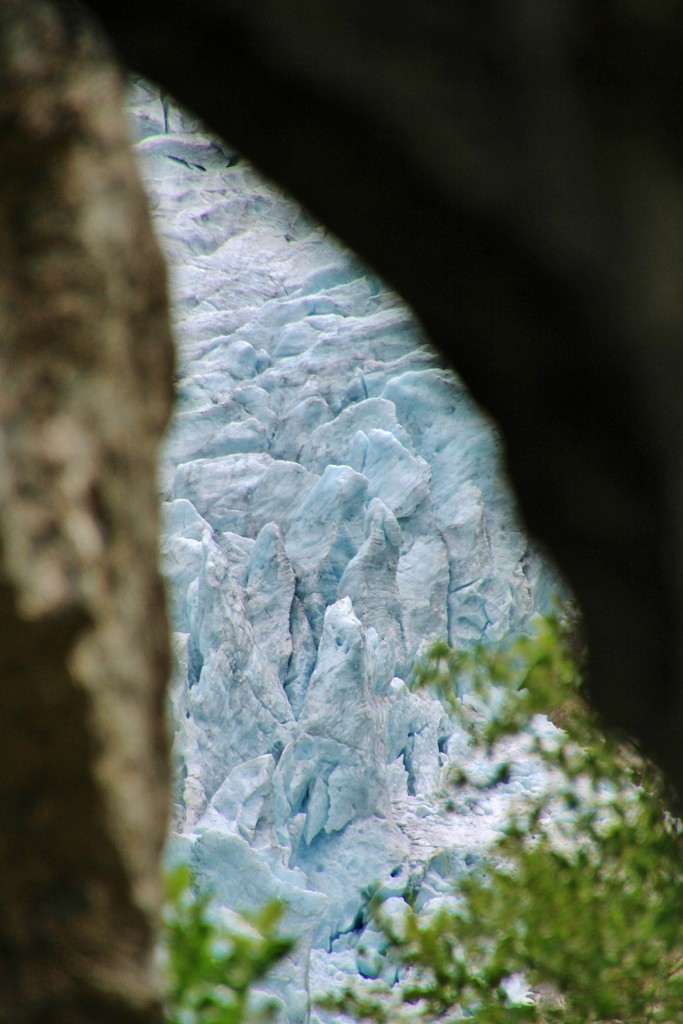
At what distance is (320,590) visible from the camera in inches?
572

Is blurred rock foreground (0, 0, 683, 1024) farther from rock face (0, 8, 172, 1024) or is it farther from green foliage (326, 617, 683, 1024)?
green foliage (326, 617, 683, 1024)

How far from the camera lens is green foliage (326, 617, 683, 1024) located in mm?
2340

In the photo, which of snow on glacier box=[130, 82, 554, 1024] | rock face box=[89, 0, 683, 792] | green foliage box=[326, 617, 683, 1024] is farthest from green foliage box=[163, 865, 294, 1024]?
snow on glacier box=[130, 82, 554, 1024]

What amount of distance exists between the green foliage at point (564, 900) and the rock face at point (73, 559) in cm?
136

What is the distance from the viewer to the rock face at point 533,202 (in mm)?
1058

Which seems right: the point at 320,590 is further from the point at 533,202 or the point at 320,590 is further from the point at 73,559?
the point at 73,559

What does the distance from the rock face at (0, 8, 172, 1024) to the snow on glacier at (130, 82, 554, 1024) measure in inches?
273

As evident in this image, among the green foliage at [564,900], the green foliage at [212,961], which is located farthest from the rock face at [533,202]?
the green foliage at [564,900]

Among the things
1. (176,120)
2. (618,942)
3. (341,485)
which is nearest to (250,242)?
(176,120)

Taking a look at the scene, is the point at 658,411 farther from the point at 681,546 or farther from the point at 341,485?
the point at 341,485

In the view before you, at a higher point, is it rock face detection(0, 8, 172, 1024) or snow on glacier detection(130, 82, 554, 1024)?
rock face detection(0, 8, 172, 1024)

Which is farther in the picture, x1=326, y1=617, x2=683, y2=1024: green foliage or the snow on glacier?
the snow on glacier

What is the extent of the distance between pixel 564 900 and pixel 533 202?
6.52ft

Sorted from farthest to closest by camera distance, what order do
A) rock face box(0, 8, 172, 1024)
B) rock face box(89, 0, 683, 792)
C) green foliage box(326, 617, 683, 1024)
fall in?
green foliage box(326, 617, 683, 1024) → rock face box(89, 0, 683, 792) → rock face box(0, 8, 172, 1024)
